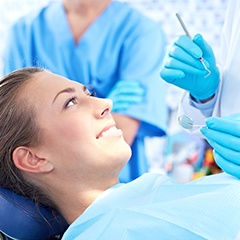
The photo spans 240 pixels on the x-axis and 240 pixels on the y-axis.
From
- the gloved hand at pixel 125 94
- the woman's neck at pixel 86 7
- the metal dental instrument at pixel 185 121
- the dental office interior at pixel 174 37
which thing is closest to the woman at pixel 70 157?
the metal dental instrument at pixel 185 121

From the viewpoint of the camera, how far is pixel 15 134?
1330 millimetres

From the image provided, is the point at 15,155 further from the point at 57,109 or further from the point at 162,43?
Answer: the point at 162,43

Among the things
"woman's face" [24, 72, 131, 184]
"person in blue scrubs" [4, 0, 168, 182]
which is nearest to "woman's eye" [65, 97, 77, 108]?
"woman's face" [24, 72, 131, 184]

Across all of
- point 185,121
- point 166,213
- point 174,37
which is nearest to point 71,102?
point 185,121

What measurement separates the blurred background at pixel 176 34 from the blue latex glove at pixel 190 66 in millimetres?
1532

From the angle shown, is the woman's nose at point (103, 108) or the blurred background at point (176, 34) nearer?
the woman's nose at point (103, 108)

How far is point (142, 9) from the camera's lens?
309cm

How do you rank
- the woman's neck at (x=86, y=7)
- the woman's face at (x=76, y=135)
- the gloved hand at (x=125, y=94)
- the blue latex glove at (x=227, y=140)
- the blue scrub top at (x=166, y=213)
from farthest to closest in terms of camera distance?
the woman's neck at (x=86, y=7), the gloved hand at (x=125, y=94), the woman's face at (x=76, y=135), the blue latex glove at (x=227, y=140), the blue scrub top at (x=166, y=213)

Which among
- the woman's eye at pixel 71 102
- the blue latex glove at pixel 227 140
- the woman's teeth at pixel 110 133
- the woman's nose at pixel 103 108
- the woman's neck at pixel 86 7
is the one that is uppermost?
the woman's neck at pixel 86 7

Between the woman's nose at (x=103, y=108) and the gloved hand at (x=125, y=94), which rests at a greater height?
the woman's nose at (x=103, y=108)

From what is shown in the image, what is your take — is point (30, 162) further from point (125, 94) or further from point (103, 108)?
point (125, 94)

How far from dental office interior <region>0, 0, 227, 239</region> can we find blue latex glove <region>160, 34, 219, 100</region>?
153 centimetres

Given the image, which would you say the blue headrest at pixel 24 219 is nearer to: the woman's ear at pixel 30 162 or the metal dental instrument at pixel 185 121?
the woman's ear at pixel 30 162

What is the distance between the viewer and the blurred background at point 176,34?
305 centimetres
